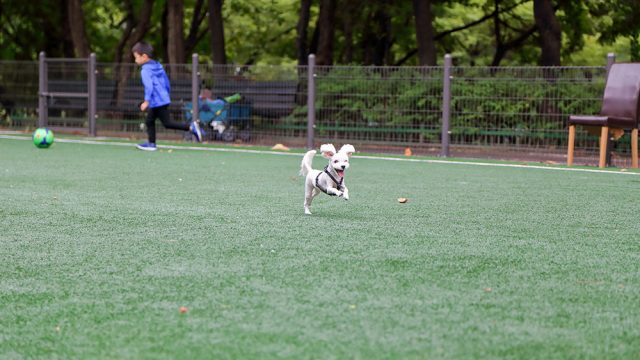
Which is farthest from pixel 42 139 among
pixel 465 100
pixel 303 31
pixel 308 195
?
pixel 303 31

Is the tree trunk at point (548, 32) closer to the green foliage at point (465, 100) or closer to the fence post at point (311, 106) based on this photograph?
the green foliage at point (465, 100)

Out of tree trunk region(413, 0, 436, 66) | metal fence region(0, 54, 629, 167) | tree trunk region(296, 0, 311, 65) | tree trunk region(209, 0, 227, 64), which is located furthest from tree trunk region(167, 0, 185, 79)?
tree trunk region(413, 0, 436, 66)

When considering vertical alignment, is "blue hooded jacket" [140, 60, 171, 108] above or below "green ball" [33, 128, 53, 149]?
above

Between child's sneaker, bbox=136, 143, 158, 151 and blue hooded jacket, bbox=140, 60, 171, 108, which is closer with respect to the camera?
blue hooded jacket, bbox=140, 60, 171, 108

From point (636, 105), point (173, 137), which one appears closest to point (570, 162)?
point (636, 105)

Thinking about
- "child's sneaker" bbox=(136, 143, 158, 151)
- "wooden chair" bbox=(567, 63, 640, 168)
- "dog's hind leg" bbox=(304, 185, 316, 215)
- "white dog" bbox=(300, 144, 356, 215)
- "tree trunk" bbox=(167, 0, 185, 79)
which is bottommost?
"child's sneaker" bbox=(136, 143, 158, 151)

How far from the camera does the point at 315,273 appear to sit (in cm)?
564

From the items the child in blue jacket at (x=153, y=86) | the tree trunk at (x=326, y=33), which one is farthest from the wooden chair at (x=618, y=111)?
the tree trunk at (x=326, y=33)

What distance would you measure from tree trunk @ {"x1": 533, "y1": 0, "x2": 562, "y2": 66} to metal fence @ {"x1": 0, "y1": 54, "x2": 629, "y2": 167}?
4561mm

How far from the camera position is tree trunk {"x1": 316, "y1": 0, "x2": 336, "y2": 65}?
25.5m

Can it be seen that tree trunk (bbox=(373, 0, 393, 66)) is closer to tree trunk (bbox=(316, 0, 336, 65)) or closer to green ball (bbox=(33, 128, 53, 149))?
tree trunk (bbox=(316, 0, 336, 65))

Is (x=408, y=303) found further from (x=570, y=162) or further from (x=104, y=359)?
(x=570, y=162)

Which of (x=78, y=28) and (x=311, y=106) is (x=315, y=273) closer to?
(x=311, y=106)

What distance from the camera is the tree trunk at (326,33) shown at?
2547 cm
